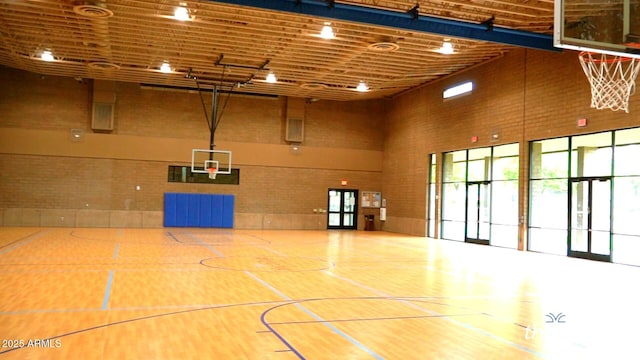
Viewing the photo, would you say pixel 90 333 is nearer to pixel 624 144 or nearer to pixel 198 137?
pixel 624 144

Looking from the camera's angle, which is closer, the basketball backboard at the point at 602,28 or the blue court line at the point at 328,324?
the blue court line at the point at 328,324

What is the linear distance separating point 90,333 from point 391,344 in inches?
140

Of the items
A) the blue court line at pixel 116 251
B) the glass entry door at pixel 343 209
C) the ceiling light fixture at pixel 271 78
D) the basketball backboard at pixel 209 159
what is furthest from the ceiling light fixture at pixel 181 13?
the glass entry door at pixel 343 209

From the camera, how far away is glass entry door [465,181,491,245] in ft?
68.8

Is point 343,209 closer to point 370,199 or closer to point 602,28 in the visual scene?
point 370,199

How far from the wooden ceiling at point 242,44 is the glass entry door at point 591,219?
4.90m

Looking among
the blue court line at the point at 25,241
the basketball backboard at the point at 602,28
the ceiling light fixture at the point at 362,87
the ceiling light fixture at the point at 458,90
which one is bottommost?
the blue court line at the point at 25,241

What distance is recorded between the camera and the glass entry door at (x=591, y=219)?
1569cm

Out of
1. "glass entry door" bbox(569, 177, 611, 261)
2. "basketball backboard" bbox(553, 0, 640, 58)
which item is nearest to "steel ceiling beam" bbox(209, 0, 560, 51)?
"glass entry door" bbox(569, 177, 611, 261)

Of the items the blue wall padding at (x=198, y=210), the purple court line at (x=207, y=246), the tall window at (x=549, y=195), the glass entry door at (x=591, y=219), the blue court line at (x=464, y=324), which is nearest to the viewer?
the blue court line at (x=464, y=324)

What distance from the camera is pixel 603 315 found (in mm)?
7965

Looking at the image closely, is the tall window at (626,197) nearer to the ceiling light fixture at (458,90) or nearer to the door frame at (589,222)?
the door frame at (589,222)

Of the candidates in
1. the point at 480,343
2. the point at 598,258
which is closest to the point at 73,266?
the point at 480,343

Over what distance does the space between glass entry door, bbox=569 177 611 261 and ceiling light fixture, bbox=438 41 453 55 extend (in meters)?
6.07
